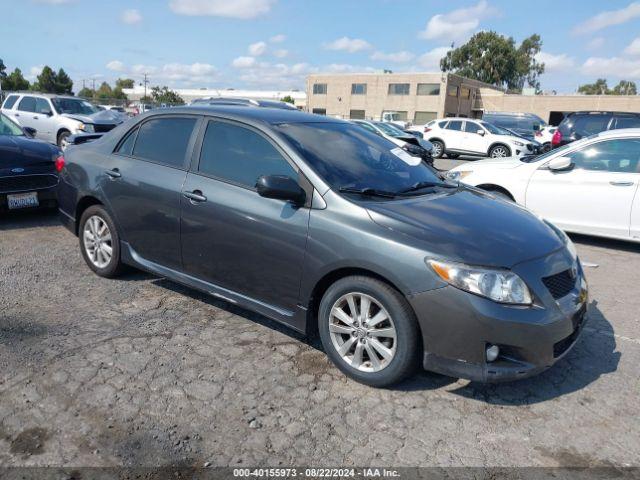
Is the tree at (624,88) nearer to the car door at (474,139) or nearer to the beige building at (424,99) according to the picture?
the beige building at (424,99)

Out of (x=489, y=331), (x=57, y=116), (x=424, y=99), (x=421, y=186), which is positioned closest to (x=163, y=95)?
(x=424, y=99)

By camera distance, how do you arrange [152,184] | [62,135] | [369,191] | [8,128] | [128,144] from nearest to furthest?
[369,191]
[152,184]
[128,144]
[8,128]
[62,135]

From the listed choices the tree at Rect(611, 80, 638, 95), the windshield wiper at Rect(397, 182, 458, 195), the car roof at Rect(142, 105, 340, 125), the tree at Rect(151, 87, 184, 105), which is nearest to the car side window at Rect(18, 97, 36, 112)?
the car roof at Rect(142, 105, 340, 125)

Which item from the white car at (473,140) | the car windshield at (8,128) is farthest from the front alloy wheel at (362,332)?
the white car at (473,140)

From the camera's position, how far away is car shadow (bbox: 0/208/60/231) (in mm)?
6996

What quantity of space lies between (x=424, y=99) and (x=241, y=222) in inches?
2332

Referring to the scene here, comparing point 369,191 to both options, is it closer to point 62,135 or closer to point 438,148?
point 62,135

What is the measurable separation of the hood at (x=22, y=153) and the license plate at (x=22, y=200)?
1.09 feet

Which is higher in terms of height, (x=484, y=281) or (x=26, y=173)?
(x=26, y=173)

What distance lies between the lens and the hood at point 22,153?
6703 mm

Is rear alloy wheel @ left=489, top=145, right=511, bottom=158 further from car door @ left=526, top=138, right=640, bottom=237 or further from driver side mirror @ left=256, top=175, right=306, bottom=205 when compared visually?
driver side mirror @ left=256, top=175, right=306, bottom=205

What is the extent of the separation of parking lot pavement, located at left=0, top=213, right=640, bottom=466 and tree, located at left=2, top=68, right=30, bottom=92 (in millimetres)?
89073

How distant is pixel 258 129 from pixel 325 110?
6434 cm

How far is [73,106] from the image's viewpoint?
15047 mm
